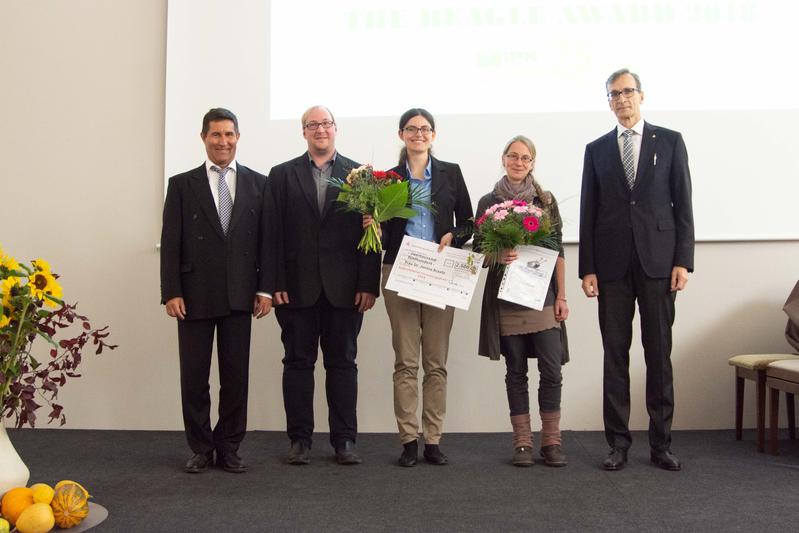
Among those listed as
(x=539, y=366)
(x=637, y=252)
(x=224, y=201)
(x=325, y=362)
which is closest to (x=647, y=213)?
(x=637, y=252)

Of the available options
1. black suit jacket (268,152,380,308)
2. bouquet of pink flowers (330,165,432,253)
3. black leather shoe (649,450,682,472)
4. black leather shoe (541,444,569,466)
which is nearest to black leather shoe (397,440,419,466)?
black leather shoe (541,444,569,466)

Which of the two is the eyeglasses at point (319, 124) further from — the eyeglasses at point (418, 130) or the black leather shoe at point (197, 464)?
the black leather shoe at point (197, 464)

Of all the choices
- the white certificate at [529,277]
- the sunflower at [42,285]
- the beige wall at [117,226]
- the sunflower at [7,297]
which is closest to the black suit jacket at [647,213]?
the white certificate at [529,277]

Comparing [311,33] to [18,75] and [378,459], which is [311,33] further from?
[378,459]

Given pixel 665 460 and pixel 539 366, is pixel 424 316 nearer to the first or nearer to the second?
pixel 539 366

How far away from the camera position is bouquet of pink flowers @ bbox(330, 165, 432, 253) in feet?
11.2

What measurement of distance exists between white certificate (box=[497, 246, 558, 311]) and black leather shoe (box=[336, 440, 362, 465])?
0.99m

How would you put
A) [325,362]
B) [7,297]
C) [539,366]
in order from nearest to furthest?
[7,297], [539,366], [325,362]

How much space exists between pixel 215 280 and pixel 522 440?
1557mm

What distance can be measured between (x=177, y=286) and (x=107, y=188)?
4.84 ft

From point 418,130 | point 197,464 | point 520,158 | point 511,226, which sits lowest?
point 197,464

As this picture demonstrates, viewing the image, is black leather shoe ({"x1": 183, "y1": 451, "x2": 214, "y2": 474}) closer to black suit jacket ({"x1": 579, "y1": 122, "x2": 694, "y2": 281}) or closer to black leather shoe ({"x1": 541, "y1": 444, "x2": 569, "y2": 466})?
black leather shoe ({"x1": 541, "y1": 444, "x2": 569, "y2": 466})

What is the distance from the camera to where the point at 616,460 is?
350cm

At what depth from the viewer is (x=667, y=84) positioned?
4422 millimetres
